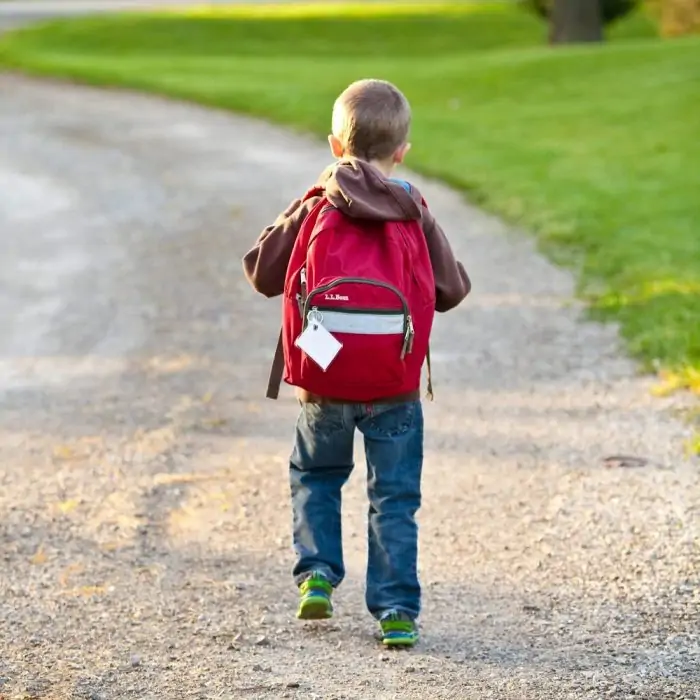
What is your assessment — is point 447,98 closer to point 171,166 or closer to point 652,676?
point 171,166

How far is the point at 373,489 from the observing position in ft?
13.0

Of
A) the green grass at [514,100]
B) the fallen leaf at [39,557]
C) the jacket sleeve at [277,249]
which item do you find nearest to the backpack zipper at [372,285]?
the jacket sleeve at [277,249]

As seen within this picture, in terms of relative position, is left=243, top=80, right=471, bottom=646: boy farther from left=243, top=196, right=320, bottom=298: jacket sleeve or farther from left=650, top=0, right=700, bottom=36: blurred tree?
left=650, top=0, right=700, bottom=36: blurred tree

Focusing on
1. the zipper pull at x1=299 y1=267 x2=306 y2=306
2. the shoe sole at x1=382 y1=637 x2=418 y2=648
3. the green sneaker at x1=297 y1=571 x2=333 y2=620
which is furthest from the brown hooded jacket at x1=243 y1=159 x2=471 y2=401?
the shoe sole at x1=382 y1=637 x2=418 y2=648

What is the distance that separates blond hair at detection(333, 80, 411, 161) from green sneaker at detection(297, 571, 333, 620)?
45.5 inches

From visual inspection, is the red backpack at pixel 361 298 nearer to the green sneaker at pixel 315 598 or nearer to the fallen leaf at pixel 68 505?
the green sneaker at pixel 315 598

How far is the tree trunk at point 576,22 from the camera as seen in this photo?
27172 mm

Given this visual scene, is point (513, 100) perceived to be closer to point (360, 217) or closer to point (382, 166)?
point (382, 166)

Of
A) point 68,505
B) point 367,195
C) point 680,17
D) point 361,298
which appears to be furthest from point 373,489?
point 680,17

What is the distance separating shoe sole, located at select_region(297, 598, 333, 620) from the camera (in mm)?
3932

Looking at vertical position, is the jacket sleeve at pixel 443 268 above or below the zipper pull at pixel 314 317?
above

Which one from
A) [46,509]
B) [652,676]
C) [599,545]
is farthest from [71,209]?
[652,676]

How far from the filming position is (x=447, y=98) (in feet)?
64.3

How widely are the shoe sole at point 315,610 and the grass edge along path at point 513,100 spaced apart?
3198mm
